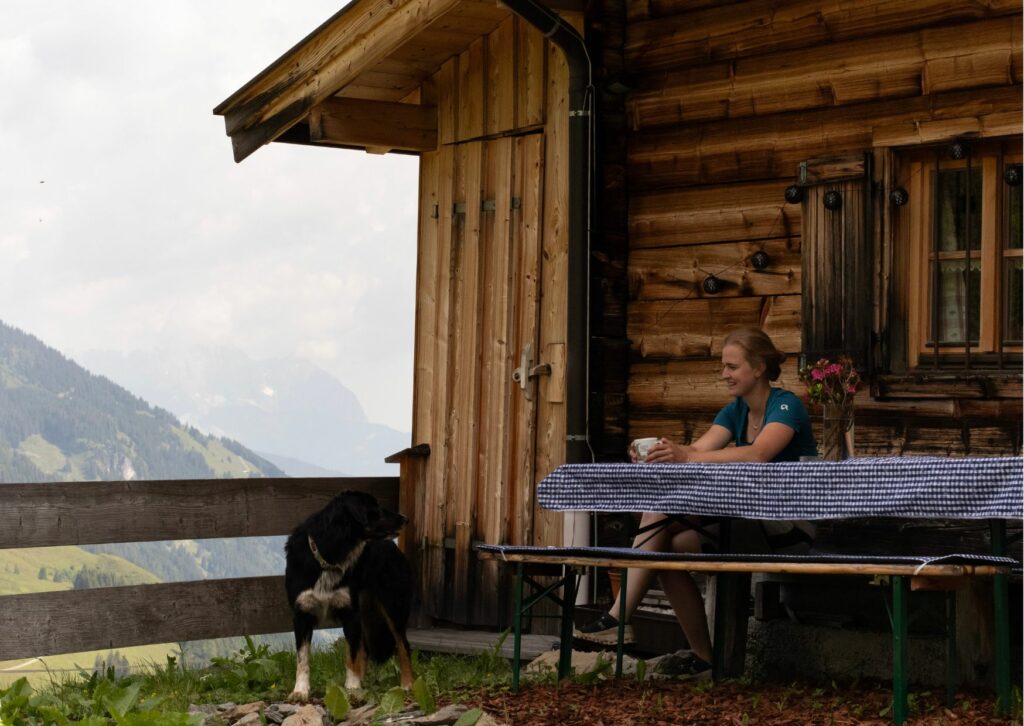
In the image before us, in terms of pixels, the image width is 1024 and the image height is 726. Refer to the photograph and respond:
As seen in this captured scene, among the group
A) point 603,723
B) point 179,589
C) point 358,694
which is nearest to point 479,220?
point 179,589

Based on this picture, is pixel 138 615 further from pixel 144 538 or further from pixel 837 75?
pixel 837 75

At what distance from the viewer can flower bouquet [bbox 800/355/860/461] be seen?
21.9 ft

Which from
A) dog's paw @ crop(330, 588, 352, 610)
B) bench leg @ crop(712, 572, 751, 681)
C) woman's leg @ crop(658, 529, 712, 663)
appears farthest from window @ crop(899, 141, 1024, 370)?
dog's paw @ crop(330, 588, 352, 610)

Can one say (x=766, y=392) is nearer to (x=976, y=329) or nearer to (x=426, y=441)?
(x=976, y=329)

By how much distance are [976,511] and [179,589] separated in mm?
5049

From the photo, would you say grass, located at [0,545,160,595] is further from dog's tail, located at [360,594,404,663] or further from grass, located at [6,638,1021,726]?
dog's tail, located at [360,594,404,663]

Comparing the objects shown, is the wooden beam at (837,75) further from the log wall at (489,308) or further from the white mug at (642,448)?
the white mug at (642,448)

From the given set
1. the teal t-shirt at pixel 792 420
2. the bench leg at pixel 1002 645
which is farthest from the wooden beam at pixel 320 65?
the bench leg at pixel 1002 645

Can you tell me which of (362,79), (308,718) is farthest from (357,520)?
(362,79)

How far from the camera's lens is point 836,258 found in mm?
7371

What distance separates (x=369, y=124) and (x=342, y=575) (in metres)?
3.49

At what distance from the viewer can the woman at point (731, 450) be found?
20.0 ft

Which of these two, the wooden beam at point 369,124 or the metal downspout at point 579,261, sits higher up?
the wooden beam at point 369,124

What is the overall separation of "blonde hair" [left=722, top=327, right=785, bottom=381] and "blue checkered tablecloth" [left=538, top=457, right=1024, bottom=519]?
0.84 metres
